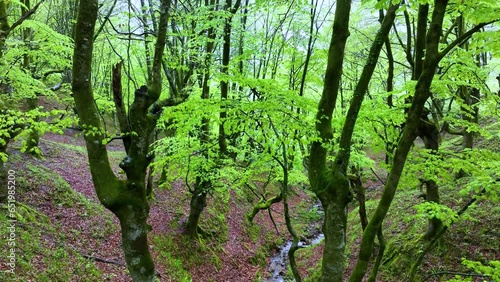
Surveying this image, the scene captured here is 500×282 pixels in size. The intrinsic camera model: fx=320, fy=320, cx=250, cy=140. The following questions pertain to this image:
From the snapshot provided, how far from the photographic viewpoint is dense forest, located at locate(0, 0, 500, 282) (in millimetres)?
4996

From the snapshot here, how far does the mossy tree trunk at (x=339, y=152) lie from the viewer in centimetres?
498

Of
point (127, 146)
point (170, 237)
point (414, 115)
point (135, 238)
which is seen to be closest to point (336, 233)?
point (414, 115)

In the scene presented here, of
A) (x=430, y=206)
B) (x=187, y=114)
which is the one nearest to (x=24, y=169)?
(x=187, y=114)

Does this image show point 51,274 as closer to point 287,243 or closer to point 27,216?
point 27,216

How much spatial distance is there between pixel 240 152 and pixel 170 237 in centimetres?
438

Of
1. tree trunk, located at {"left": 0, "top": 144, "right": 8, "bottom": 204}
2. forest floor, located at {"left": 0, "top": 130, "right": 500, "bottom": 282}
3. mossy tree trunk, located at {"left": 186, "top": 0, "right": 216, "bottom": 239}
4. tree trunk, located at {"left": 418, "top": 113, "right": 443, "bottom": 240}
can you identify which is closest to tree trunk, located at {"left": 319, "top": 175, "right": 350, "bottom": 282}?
forest floor, located at {"left": 0, "top": 130, "right": 500, "bottom": 282}

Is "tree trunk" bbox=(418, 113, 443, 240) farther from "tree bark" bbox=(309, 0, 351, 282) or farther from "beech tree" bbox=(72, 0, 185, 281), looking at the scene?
"beech tree" bbox=(72, 0, 185, 281)

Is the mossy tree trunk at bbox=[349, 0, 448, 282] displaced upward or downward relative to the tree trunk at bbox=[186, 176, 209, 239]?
upward

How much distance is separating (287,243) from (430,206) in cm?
1310

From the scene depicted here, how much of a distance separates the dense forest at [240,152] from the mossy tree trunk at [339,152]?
0.02 metres

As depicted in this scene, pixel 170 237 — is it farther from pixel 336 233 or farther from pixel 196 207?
pixel 336 233

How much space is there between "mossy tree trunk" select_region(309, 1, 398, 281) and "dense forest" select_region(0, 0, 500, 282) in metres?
0.02

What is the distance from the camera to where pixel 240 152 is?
1242cm

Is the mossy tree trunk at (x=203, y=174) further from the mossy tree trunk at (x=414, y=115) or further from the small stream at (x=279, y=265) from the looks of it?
the mossy tree trunk at (x=414, y=115)
